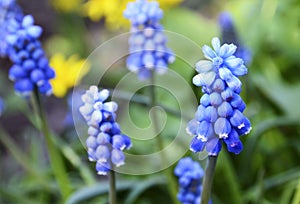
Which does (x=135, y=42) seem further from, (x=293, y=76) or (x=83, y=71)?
(x=293, y=76)

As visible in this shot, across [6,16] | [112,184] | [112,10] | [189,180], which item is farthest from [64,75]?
[112,184]

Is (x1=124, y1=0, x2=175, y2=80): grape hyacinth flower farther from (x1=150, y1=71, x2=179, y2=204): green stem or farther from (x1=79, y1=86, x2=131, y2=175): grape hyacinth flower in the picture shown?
(x1=79, y1=86, x2=131, y2=175): grape hyacinth flower

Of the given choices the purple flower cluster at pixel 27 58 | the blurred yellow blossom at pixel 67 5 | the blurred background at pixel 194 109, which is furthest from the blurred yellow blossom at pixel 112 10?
the purple flower cluster at pixel 27 58

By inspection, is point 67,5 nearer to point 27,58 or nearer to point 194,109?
point 194,109

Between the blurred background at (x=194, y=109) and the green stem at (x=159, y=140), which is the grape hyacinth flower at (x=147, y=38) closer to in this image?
the green stem at (x=159, y=140)

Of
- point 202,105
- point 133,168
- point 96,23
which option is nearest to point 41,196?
point 133,168
